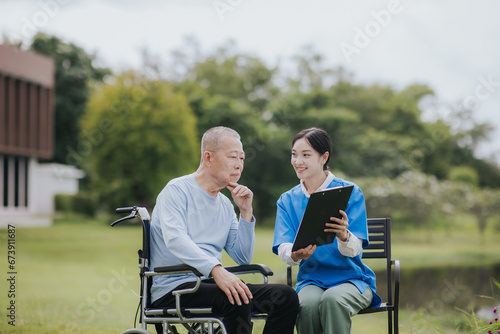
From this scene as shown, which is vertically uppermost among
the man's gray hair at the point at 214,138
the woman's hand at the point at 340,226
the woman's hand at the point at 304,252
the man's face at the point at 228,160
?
the man's gray hair at the point at 214,138

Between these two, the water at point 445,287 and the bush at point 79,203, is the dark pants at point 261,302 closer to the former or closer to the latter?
the water at point 445,287

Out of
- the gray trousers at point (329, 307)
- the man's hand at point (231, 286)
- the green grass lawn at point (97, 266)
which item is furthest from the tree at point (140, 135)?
the man's hand at point (231, 286)

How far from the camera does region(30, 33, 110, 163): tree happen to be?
93.6 feet

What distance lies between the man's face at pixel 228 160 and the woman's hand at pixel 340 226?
48 cm

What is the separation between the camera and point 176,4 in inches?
1326

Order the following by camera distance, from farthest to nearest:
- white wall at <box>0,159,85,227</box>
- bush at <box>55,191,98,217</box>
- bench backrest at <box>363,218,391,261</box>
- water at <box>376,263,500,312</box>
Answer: bush at <box>55,191,98,217</box>, white wall at <box>0,159,85,227</box>, water at <box>376,263,500,312</box>, bench backrest at <box>363,218,391,261</box>

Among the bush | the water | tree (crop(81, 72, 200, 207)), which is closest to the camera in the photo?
the water

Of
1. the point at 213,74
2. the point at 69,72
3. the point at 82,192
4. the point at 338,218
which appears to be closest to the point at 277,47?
the point at 213,74

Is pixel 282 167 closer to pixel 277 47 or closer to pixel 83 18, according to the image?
pixel 277 47

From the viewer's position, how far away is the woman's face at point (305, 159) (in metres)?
2.89

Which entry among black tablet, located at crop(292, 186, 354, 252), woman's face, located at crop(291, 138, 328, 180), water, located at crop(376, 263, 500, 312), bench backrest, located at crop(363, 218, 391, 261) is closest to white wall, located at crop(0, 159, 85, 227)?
water, located at crop(376, 263, 500, 312)

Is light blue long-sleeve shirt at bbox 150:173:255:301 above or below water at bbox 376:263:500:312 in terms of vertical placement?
above

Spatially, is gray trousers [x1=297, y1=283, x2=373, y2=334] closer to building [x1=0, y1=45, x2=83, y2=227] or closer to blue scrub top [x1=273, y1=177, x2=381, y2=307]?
blue scrub top [x1=273, y1=177, x2=381, y2=307]

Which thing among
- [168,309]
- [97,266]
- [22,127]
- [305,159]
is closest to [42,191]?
[22,127]
